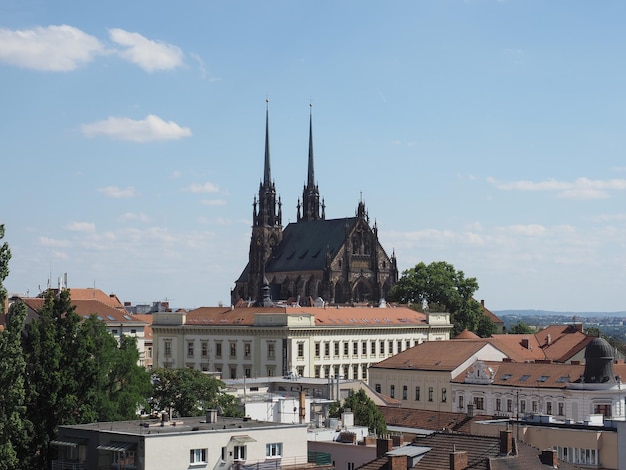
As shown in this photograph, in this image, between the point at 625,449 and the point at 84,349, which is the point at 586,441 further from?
the point at 84,349

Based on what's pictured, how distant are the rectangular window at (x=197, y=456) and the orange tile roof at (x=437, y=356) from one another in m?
59.2

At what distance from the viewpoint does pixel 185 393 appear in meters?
77.8

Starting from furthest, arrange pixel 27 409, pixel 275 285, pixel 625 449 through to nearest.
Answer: pixel 275 285, pixel 27 409, pixel 625 449

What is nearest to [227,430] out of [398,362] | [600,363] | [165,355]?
[600,363]

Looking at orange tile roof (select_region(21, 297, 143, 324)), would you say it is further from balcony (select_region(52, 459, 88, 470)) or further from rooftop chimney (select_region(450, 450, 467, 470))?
rooftop chimney (select_region(450, 450, 467, 470))

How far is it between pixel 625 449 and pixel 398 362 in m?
58.2

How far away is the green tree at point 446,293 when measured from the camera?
541ft

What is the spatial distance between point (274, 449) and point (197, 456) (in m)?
3.95

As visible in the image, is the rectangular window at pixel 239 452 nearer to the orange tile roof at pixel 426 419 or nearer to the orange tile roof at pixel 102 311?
the orange tile roof at pixel 426 419

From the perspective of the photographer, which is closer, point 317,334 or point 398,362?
point 398,362

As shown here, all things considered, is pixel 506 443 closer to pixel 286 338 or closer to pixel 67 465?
pixel 67 465

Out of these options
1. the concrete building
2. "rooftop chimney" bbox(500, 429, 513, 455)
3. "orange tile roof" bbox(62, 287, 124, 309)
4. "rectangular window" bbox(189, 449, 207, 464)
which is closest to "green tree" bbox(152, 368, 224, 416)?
the concrete building

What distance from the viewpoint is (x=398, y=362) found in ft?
375

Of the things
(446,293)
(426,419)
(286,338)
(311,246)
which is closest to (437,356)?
(286,338)
